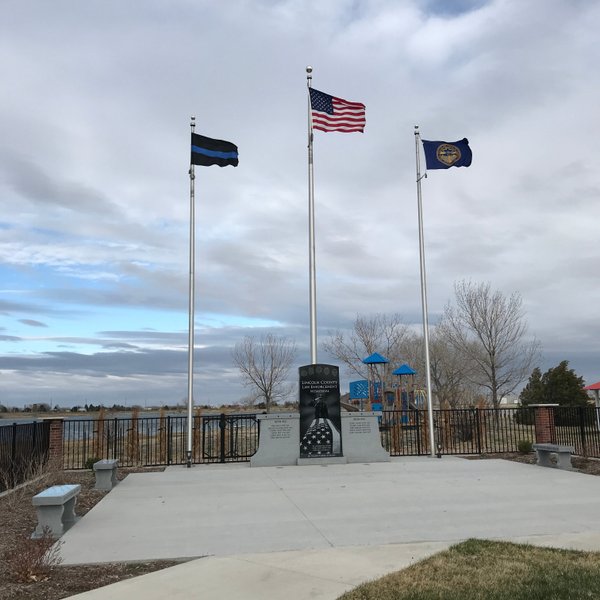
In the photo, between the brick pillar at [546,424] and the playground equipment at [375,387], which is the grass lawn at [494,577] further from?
the playground equipment at [375,387]

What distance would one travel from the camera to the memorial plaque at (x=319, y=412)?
1556cm

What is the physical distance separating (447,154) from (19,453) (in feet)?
47.1

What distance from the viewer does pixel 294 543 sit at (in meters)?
7.33

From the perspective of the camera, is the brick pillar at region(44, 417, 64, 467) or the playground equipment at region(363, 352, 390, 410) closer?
the brick pillar at region(44, 417, 64, 467)

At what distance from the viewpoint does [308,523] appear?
845cm

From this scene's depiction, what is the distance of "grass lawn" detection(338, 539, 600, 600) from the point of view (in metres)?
5.17

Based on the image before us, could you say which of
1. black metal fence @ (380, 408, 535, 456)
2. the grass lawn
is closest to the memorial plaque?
black metal fence @ (380, 408, 535, 456)

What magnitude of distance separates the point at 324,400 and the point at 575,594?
10.9 metres

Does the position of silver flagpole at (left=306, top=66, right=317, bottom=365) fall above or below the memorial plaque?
above

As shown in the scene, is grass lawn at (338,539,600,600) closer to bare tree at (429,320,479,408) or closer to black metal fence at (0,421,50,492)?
black metal fence at (0,421,50,492)

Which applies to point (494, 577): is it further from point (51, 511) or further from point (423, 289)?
point (423, 289)

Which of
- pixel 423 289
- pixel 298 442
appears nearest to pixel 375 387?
pixel 423 289

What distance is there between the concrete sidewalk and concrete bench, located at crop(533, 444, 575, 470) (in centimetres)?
57

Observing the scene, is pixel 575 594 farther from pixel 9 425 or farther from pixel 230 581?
pixel 9 425
